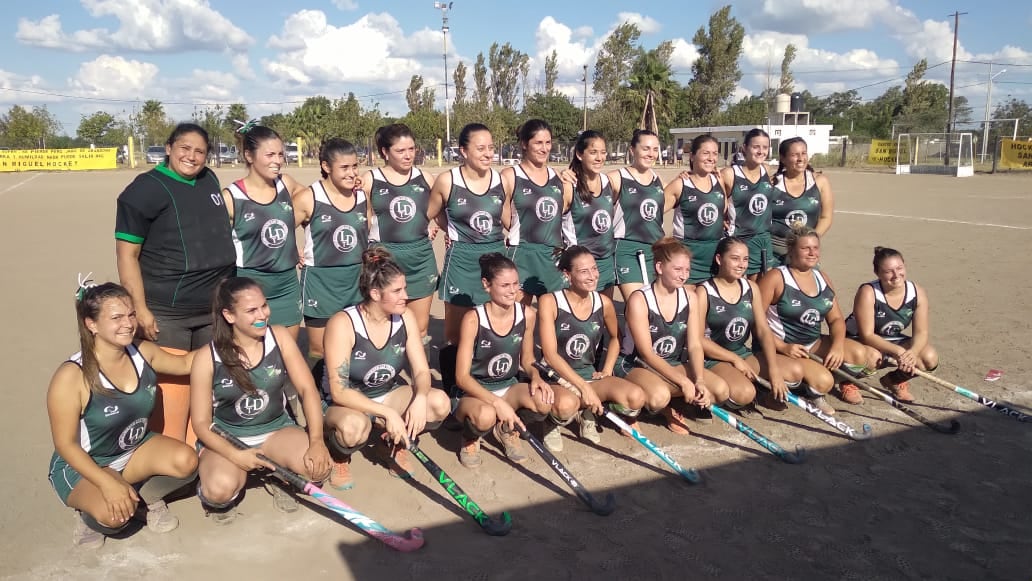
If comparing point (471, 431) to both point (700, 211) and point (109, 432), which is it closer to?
point (109, 432)

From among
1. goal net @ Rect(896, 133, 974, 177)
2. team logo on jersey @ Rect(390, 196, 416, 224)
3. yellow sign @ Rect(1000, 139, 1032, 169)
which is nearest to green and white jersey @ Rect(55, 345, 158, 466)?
team logo on jersey @ Rect(390, 196, 416, 224)

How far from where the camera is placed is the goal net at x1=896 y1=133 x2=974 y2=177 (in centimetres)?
2783

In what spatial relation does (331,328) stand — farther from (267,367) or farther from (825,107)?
(825,107)

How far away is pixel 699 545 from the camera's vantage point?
3.21 m

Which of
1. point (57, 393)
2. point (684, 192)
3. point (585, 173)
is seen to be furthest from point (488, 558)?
point (684, 192)

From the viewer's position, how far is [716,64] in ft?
187

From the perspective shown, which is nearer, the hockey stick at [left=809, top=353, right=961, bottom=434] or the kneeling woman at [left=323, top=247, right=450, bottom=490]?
the kneeling woman at [left=323, top=247, right=450, bottom=490]

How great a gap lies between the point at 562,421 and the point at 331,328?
1408 mm

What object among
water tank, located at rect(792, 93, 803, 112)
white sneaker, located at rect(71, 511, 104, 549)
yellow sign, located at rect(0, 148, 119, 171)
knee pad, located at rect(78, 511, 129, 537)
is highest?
water tank, located at rect(792, 93, 803, 112)

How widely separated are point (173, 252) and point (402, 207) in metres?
1.54

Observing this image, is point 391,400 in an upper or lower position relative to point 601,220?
lower

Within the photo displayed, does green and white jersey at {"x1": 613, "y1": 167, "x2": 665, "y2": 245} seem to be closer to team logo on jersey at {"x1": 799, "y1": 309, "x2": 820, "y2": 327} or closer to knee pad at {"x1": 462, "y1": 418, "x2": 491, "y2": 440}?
team logo on jersey at {"x1": 799, "y1": 309, "x2": 820, "y2": 327}

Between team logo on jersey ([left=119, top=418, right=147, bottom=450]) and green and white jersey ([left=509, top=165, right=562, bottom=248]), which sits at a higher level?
green and white jersey ([left=509, top=165, right=562, bottom=248])

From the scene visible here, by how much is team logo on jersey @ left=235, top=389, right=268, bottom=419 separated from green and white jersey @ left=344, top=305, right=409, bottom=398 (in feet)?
1.50
